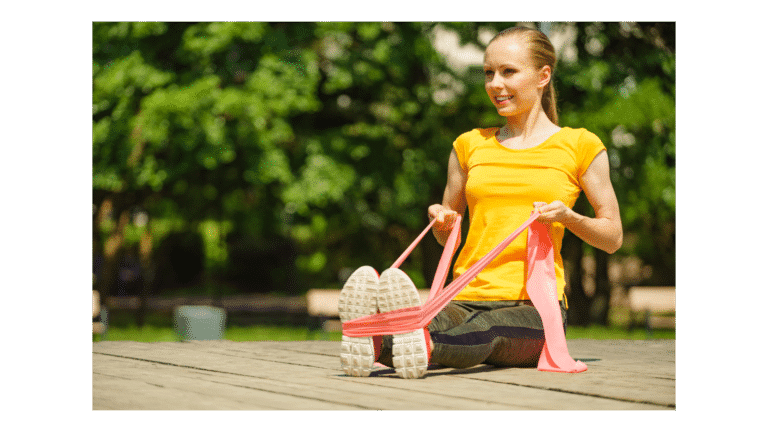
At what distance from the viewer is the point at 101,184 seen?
8.92m

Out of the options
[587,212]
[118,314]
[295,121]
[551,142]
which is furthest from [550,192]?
[118,314]

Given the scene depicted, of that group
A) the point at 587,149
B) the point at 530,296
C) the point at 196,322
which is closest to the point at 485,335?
the point at 530,296

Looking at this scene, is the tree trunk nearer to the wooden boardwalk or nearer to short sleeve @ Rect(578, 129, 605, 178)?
the wooden boardwalk

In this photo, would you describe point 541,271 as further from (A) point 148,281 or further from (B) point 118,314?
(A) point 148,281

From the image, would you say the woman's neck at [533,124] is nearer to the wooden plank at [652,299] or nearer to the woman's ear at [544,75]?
the woman's ear at [544,75]

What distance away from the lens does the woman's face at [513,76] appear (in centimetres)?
406

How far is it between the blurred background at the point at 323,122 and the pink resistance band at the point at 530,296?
3.69m

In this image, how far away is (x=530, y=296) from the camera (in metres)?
3.95

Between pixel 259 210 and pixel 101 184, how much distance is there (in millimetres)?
3197

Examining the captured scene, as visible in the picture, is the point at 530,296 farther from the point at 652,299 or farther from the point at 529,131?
the point at 652,299

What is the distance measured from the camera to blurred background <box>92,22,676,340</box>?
29.1ft

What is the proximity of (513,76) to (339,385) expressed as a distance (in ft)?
5.56

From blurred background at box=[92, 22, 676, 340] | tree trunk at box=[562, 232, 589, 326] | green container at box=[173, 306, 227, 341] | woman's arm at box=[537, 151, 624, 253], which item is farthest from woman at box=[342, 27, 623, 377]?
tree trunk at box=[562, 232, 589, 326]

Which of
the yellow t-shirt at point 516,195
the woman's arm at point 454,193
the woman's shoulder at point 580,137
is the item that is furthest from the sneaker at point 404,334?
the woman's shoulder at point 580,137
